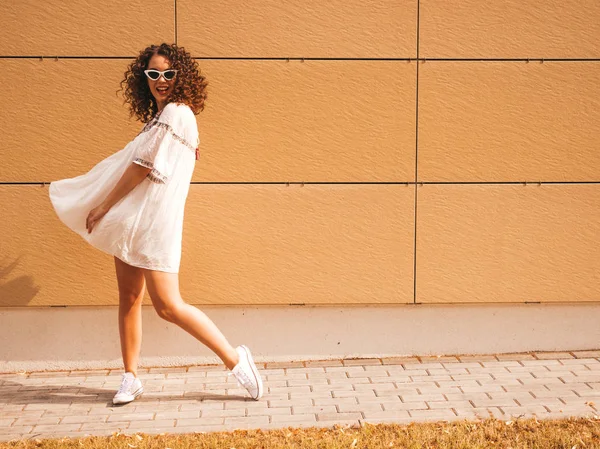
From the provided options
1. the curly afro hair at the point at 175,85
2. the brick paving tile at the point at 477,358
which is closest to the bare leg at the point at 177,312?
the curly afro hair at the point at 175,85

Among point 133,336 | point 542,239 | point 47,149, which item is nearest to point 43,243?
point 47,149

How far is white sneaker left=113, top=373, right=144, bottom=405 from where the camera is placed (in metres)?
4.11

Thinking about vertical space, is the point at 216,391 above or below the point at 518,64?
below

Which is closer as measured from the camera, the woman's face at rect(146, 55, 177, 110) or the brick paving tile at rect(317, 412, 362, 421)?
the brick paving tile at rect(317, 412, 362, 421)

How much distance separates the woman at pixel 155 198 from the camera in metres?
3.93

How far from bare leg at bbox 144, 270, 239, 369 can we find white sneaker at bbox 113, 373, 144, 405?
1.42 feet

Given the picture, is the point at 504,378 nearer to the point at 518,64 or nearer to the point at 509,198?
the point at 509,198

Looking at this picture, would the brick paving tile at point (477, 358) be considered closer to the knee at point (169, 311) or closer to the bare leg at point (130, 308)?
the knee at point (169, 311)

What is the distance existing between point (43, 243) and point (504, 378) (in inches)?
120

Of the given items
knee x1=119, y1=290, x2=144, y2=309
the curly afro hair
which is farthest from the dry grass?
the curly afro hair

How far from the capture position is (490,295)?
193 inches

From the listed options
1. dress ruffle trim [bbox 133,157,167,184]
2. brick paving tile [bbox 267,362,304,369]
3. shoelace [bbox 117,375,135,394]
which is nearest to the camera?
dress ruffle trim [bbox 133,157,167,184]

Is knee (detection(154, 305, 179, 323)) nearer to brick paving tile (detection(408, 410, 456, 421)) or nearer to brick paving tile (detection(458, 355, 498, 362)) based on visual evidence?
brick paving tile (detection(408, 410, 456, 421))

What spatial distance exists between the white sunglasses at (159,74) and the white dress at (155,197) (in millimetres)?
170
